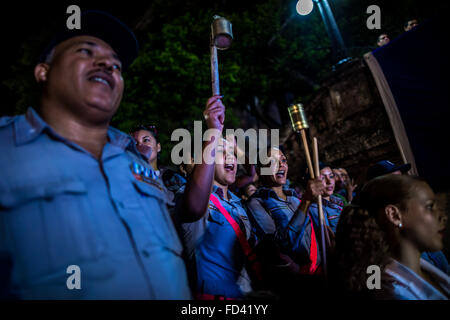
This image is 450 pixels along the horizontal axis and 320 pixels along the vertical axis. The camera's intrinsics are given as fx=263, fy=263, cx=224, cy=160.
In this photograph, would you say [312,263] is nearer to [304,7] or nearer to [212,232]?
[212,232]

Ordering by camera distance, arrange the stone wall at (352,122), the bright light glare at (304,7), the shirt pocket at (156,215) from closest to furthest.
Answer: the shirt pocket at (156,215) < the stone wall at (352,122) < the bright light glare at (304,7)

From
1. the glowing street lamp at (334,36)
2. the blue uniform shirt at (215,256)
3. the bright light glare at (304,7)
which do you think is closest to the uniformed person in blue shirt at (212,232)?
the blue uniform shirt at (215,256)

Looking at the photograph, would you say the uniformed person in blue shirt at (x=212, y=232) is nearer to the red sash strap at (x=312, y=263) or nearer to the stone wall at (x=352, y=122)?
the red sash strap at (x=312, y=263)

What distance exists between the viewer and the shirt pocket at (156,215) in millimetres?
1282

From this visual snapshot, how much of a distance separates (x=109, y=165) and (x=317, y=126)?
911 centimetres

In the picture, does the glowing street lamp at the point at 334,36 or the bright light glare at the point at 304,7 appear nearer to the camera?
the bright light glare at the point at 304,7

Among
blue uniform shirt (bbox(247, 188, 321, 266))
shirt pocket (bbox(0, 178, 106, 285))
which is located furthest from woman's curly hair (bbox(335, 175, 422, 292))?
shirt pocket (bbox(0, 178, 106, 285))

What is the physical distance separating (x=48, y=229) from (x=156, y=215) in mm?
470

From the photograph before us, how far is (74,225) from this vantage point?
3.47 ft

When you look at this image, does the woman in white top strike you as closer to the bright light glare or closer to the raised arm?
the raised arm

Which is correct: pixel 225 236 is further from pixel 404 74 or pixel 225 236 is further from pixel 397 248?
pixel 404 74

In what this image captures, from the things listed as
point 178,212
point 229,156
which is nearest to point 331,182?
point 229,156

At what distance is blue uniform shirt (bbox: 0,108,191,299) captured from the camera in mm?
975

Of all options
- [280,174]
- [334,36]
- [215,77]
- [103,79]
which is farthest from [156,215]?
[334,36]
